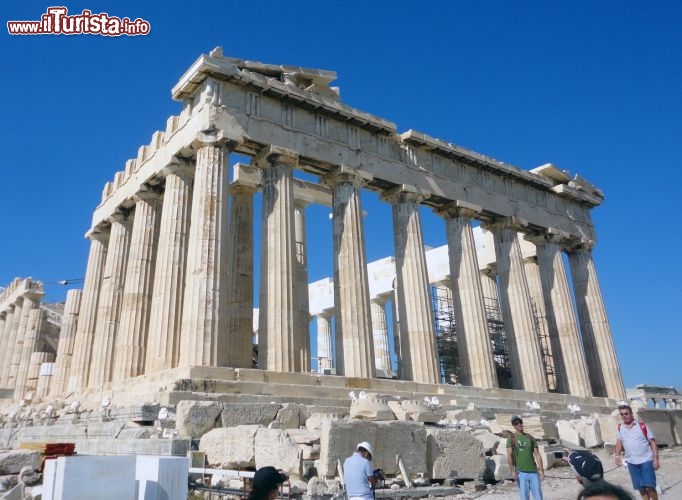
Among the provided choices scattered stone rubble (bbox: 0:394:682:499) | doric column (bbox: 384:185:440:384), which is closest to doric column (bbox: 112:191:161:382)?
scattered stone rubble (bbox: 0:394:682:499)

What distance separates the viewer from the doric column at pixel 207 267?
18.0m

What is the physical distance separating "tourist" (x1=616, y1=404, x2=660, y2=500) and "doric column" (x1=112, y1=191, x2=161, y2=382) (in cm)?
1841

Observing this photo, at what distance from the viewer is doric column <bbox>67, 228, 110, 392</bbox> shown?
2572 centimetres

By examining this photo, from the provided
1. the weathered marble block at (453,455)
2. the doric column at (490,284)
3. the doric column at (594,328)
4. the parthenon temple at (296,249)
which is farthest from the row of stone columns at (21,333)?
the doric column at (594,328)

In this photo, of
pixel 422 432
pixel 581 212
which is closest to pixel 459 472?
pixel 422 432

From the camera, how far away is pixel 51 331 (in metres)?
41.5

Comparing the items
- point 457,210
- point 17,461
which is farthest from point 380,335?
point 17,461

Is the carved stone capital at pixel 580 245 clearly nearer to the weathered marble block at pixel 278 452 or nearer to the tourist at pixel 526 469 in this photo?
the tourist at pixel 526 469

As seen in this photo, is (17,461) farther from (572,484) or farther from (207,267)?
(572,484)

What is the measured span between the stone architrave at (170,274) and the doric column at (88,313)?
6.51 m

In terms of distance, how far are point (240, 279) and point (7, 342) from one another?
2584cm

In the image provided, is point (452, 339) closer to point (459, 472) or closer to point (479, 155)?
point (479, 155)

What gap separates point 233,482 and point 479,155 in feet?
74.7

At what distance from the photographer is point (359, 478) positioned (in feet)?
24.3
